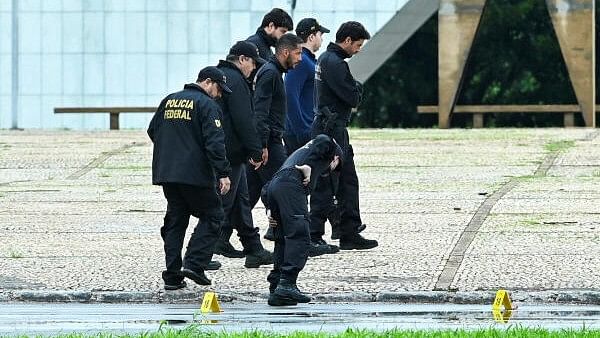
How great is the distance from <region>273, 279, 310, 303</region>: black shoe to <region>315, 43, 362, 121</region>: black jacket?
294 centimetres

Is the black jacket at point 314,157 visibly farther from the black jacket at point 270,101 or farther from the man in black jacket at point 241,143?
the black jacket at point 270,101

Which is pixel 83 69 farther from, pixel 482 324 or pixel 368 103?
pixel 482 324

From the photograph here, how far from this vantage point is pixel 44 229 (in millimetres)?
16906

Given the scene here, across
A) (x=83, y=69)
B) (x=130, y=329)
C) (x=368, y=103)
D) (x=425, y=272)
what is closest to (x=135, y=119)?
(x=83, y=69)

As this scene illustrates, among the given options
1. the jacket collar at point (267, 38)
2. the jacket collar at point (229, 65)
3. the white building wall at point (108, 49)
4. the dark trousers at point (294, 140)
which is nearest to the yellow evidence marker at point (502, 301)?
the jacket collar at point (229, 65)

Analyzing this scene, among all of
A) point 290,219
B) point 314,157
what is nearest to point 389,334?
point 290,219

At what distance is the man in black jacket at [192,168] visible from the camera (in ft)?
42.7

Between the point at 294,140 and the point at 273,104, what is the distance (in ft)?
2.75

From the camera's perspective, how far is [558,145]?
84.0 feet

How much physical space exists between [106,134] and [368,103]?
2233 centimetres

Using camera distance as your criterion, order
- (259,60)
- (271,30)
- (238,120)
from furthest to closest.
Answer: (271,30) < (259,60) < (238,120)

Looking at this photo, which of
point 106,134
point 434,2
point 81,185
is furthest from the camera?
point 434,2

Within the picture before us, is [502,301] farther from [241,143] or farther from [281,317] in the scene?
[241,143]

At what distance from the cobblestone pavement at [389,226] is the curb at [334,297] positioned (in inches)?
0.5
